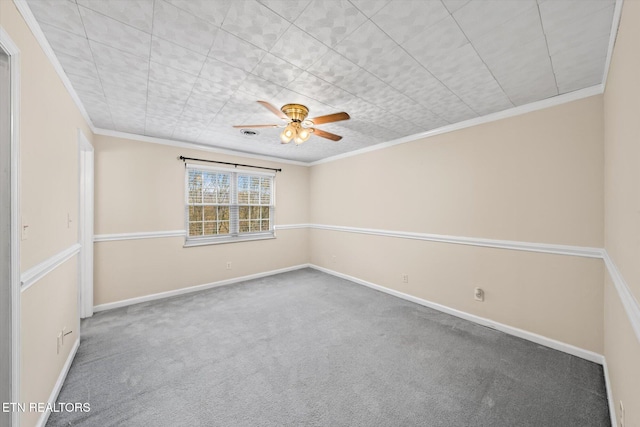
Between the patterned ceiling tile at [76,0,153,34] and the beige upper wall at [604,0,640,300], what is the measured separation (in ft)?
7.46

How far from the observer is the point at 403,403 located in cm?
181

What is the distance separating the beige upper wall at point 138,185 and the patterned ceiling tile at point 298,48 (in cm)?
307

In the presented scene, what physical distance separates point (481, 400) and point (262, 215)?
171 inches

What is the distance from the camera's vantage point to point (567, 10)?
1.35 meters

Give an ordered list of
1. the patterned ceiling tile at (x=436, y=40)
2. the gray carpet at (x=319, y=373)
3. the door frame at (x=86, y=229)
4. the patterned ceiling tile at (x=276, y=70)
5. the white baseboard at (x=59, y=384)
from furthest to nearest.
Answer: the door frame at (x=86, y=229) → the patterned ceiling tile at (x=276, y=70) → the gray carpet at (x=319, y=373) → the white baseboard at (x=59, y=384) → the patterned ceiling tile at (x=436, y=40)

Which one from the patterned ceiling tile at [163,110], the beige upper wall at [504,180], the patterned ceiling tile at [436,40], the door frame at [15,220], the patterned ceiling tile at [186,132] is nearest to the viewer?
the door frame at [15,220]

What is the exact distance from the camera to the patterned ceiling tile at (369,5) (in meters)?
1.29

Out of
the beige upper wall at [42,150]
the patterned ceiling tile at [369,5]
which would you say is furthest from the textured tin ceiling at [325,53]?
the beige upper wall at [42,150]

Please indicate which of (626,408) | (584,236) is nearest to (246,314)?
(626,408)

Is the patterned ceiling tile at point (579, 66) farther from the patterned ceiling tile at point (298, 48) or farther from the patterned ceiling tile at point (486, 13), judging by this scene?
the patterned ceiling tile at point (298, 48)

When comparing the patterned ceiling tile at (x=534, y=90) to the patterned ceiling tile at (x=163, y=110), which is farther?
the patterned ceiling tile at (x=163, y=110)

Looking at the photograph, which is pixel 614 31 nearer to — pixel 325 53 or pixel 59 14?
pixel 325 53

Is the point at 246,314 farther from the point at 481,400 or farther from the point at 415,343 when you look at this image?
the point at 481,400

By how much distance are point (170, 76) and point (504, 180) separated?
350cm
